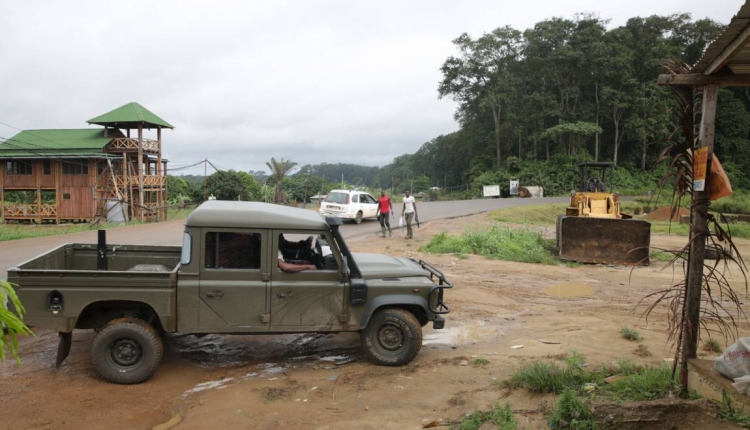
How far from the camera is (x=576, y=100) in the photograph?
168ft

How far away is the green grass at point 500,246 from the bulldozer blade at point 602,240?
68 centimetres

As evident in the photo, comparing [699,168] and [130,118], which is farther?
[130,118]

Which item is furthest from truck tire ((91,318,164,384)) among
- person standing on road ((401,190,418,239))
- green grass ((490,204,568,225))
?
green grass ((490,204,568,225))

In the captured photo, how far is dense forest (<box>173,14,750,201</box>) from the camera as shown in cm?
4822

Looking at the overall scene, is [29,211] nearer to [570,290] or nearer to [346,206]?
[346,206]

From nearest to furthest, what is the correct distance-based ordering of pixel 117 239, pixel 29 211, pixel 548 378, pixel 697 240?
pixel 697 240
pixel 548 378
pixel 117 239
pixel 29 211

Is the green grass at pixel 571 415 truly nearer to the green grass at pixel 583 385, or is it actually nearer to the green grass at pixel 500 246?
the green grass at pixel 583 385

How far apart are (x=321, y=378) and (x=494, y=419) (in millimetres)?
2177

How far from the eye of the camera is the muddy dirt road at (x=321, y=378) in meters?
4.82

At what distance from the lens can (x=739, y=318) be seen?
8086mm

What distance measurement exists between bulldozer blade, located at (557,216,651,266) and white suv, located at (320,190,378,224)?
10.2m

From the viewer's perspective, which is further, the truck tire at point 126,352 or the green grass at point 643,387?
the truck tire at point 126,352

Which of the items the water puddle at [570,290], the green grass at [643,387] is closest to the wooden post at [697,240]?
the green grass at [643,387]

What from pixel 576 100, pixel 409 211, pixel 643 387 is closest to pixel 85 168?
pixel 409 211
